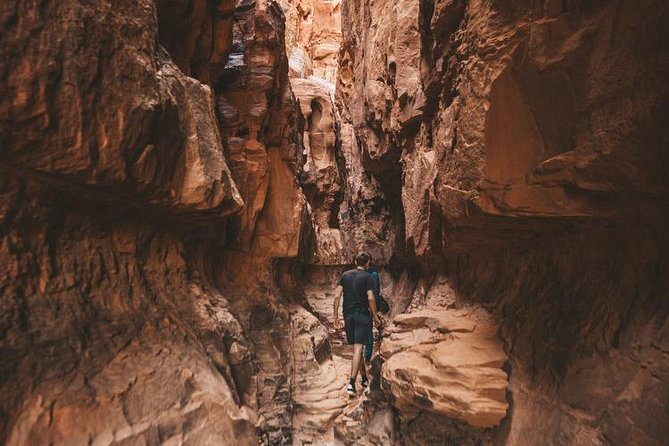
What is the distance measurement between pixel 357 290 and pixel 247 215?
2112 mm

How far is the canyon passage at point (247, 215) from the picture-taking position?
8.21ft

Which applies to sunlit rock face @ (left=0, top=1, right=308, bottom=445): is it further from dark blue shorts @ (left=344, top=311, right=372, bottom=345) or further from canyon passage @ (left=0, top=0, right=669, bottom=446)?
dark blue shorts @ (left=344, top=311, right=372, bottom=345)

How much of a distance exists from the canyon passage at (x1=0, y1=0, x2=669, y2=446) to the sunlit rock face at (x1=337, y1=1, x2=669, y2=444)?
0.02 m

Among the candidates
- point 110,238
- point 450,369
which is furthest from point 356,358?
point 110,238

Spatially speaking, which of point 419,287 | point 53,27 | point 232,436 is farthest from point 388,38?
point 232,436

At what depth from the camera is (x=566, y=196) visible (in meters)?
3.12

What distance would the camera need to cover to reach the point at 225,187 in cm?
398

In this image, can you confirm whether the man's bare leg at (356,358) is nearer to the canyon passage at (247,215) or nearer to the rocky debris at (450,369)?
the canyon passage at (247,215)

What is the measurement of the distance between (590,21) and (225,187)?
318 centimetres

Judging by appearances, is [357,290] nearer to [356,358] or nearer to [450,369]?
[356,358]

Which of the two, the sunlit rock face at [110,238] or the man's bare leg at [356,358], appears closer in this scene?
the sunlit rock face at [110,238]

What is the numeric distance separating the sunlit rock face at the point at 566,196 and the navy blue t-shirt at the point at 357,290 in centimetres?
166

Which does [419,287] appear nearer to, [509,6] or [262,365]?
[262,365]

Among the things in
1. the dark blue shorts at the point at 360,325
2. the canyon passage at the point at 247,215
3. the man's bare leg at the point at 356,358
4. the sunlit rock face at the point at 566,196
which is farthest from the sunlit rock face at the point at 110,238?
the sunlit rock face at the point at 566,196
